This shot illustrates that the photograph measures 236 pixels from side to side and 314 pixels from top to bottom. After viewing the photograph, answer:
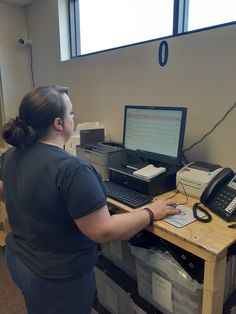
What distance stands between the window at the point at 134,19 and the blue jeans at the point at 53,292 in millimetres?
1581

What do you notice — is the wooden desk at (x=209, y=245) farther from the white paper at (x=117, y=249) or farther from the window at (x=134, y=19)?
the window at (x=134, y=19)

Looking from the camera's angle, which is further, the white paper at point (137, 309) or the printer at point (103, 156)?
the printer at point (103, 156)

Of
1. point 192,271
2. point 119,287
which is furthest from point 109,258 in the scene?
point 192,271

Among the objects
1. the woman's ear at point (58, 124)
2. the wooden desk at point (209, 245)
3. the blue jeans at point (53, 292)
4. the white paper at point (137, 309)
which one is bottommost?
the white paper at point (137, 309)

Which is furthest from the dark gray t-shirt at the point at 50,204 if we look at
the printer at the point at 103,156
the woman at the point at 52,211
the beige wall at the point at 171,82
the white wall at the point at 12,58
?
the white wall at the point at 12,58

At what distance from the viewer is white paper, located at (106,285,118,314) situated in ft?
5.18

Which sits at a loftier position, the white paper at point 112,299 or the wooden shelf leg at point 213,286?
the wooden shelf leg at point 213,286

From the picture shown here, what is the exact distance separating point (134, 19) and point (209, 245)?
6.12 ft

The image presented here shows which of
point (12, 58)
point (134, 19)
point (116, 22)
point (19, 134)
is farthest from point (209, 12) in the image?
point (12, 58)

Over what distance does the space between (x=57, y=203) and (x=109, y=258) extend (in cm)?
96

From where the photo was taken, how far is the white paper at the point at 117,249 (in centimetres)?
162

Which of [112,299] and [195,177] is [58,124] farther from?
[112,299]

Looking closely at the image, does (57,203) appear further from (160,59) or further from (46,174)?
(160,59)

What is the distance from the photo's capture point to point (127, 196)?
141 cm
